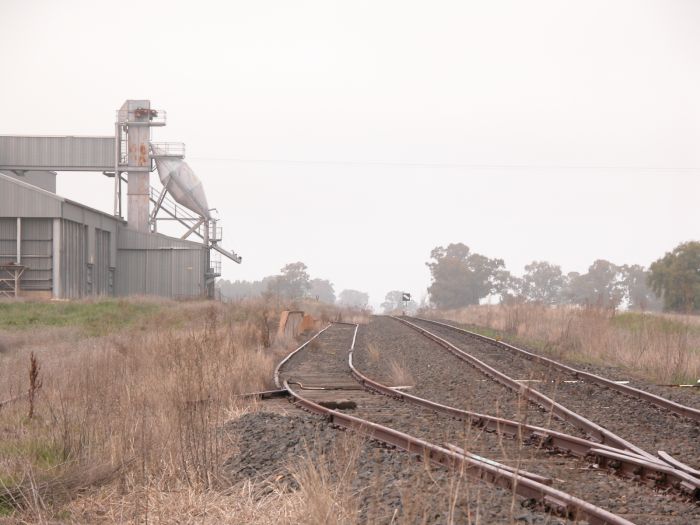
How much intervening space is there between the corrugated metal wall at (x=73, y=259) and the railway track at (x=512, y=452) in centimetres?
3478

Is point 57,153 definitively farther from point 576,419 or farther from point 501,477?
point 501,477

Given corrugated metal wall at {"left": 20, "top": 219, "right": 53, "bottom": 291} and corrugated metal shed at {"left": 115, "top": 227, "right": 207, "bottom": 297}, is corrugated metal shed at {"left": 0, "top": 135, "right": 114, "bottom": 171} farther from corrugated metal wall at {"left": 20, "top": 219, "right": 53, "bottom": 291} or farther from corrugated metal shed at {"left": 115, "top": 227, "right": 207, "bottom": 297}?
corrugated metal wall at {"left": 20, "top": 219, "right": 53, "bottom": 291}

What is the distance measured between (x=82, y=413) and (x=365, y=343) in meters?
16.1

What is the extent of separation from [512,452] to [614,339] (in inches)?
542

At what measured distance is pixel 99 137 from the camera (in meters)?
A: 53.8

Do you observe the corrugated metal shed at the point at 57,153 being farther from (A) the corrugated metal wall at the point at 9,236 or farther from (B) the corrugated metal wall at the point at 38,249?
(B) the corrugated metal wall at the point at 38,249

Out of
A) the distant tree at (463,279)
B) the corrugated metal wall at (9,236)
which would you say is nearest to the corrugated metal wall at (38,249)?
the corrugated metal wall at (9,236)

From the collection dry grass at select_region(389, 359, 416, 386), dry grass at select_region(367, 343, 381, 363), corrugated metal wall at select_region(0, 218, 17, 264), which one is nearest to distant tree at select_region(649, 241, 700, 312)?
corrugated metal wall at select_region(0, 218, 17, 264)

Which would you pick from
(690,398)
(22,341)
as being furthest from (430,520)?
(22,341)

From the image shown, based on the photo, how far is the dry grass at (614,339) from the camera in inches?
593

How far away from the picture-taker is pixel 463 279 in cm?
12838

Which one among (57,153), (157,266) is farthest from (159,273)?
(57,153)

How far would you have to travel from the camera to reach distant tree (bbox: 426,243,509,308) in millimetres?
127750

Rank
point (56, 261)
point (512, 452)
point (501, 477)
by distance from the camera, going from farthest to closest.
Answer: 1. point (56, 261)
2. point (512, 452)
3. point (501, 477)
